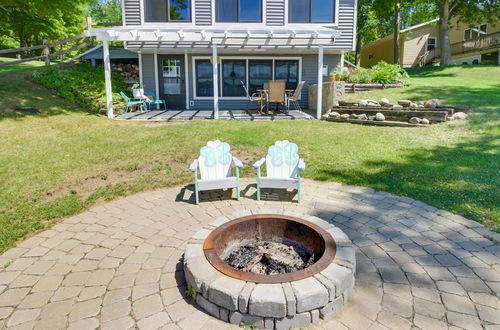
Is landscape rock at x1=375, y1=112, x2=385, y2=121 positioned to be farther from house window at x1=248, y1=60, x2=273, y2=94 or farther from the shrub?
house window at x1=248, y1=60, x2=273, y2=94

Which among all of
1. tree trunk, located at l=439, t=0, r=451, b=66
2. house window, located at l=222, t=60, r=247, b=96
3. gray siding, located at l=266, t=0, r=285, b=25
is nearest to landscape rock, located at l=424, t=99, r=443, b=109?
gray siding, located at l=266, t=0, r=285, b=25

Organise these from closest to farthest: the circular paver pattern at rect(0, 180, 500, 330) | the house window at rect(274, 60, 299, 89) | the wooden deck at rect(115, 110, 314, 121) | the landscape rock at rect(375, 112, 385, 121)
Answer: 1. the circular paver pattern at rect(0, 180, 500, 330)
2. the landscape rock at rect(375, 112, 385, 121)
3. the wooden deck at rect(115, 110, 314, 121)
4. the house window at rect(274, 60, 299, 89)

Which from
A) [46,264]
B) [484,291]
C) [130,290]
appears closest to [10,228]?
[46,264]

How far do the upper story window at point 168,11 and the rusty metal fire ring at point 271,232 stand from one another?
1199 cm

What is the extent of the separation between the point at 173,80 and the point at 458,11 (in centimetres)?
1977

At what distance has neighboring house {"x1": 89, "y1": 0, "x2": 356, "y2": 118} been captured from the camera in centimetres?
1302

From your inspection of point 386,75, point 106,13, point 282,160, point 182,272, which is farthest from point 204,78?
point 106,13

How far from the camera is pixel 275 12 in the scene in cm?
1339

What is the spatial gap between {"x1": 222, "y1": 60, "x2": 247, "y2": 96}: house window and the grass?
15.4ft

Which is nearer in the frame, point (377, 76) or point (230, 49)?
point (230, 49)

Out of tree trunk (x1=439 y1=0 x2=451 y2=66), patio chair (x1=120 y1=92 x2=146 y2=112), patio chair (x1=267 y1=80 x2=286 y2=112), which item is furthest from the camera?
tree trunk (x1=439 y1=0 x2=451 y2=66)

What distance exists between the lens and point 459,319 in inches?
95.0

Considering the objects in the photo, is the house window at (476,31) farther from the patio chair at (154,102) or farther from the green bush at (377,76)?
the patio chair at (154,102)

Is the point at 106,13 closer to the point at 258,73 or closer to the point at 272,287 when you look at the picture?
the point at 258,73
